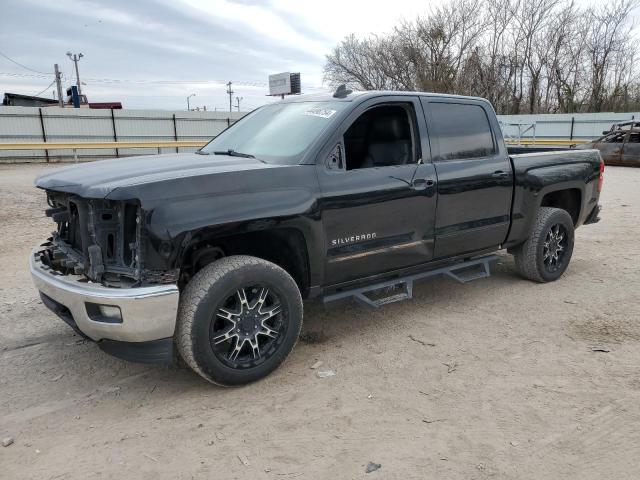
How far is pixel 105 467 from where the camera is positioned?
246 cm

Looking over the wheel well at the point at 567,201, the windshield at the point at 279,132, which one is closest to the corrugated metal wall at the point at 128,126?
the wheel well at the point at 567,201

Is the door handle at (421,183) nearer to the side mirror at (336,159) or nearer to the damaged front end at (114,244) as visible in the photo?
the side mirror at (336,159)

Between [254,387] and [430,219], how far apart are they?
74.4 inches

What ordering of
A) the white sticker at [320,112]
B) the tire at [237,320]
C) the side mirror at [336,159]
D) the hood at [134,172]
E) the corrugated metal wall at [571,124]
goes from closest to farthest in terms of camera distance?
the hood at [134,172] < the tire at [237,320] < the side mirror at [336,159] < the white sticker at [320,112] < the corrugated metal wall at [571,124]

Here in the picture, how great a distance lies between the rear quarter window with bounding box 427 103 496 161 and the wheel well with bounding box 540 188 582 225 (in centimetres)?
133

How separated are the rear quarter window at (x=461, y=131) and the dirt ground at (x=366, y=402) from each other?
1.40 m

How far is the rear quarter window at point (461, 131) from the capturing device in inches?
165

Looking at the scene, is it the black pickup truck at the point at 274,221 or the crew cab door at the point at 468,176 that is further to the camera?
the crew cab door at the point at 468,176

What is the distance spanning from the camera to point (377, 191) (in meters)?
3.68

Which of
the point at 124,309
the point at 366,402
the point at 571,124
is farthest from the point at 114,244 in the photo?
the point at 571,124

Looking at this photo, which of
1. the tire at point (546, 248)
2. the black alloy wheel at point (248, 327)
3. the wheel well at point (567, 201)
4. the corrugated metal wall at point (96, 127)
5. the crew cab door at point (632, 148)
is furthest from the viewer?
the corrugated metal wall at point (96, 127)

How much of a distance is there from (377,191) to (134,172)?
5.42 feet

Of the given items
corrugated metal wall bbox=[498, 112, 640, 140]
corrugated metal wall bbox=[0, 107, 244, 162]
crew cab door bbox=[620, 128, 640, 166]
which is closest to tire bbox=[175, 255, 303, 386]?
crew cab door bbox=[620, 128, 640, 166]

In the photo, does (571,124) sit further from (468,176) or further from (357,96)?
(357,96)
